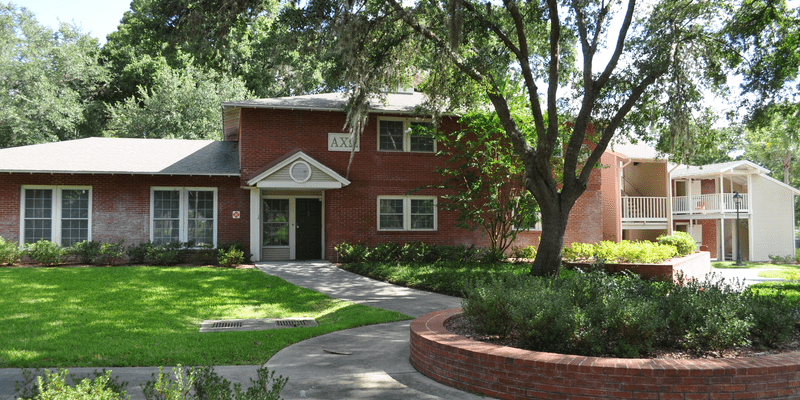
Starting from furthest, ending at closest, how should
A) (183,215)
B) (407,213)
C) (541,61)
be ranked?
1. (407,213)
2. (183,215)
3. (541,61)

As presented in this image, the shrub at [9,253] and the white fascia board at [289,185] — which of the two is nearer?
the shrub at [9,253]

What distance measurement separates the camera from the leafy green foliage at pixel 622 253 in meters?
15.4

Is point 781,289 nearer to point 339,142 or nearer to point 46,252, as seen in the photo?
point 339,142

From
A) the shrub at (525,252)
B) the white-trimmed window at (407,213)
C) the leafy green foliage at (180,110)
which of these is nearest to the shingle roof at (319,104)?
the white-trimmed window at (407,213)

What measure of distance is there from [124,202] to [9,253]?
11.3 feet

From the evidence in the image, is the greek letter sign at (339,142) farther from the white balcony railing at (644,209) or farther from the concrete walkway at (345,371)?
the white balcony railing at (644,209)

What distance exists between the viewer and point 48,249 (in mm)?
15375

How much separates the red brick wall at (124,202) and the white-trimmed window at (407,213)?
4753 millimetres

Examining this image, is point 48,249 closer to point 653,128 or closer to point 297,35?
point 297,35

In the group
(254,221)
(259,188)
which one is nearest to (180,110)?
(259,188)

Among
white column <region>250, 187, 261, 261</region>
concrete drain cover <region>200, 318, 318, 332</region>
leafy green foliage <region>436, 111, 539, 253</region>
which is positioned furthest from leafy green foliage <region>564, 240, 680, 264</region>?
white column <region>250, 187, 261, 261</region>

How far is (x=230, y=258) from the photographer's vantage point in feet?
52.3

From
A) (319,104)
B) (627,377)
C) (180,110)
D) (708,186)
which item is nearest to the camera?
(627,377)

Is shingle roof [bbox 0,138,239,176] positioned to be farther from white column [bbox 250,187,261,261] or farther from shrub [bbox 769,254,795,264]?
shrub [bbox 769,254,795,264]
